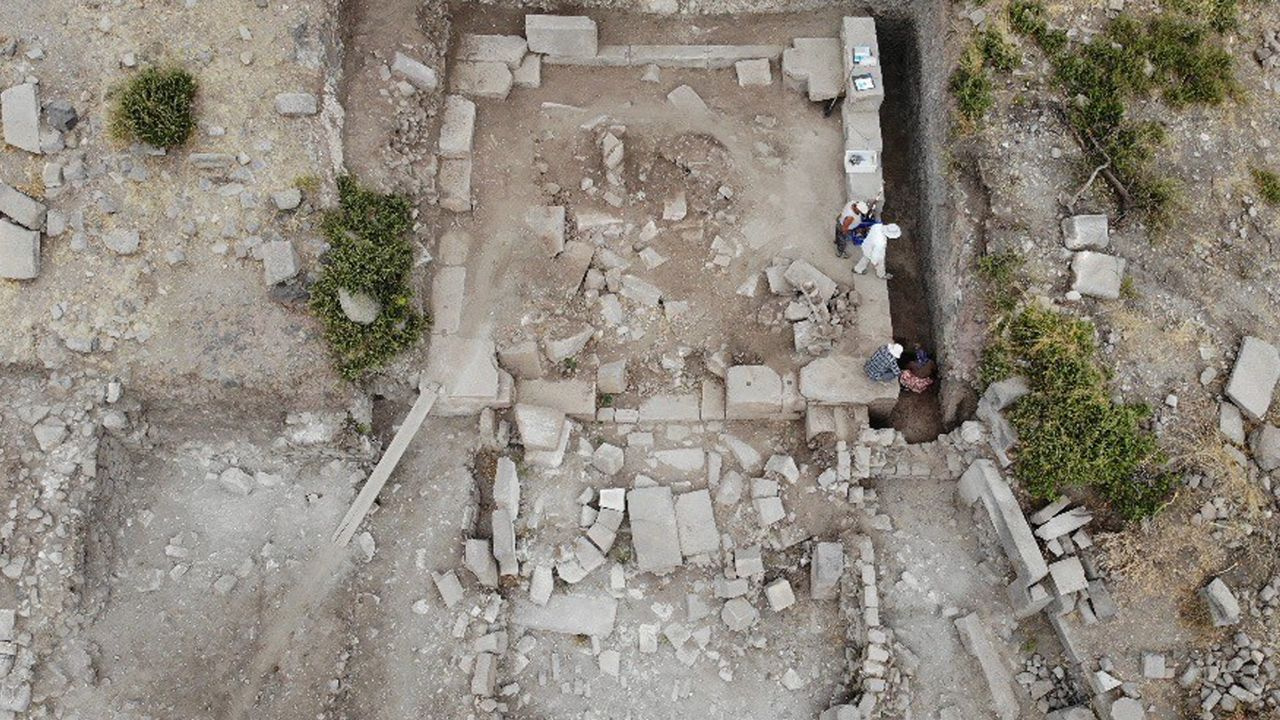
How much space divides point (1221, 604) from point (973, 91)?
5964 mm

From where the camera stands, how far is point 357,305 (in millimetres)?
9617

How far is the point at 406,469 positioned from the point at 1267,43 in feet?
36.7

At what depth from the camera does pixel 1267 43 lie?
1097cm

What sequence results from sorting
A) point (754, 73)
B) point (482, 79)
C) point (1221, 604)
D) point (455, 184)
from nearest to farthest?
point (1221, 604), point (455, 184), point (482, 79), point (754, 73)

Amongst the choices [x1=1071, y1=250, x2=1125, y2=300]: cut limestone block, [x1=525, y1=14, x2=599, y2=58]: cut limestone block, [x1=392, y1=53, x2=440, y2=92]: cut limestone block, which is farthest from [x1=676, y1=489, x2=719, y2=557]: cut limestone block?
[x1=525, y1=14, x2=599, y2=58]: cut limestone block

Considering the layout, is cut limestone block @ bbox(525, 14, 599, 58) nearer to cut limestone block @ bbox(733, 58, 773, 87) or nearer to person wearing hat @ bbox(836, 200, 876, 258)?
cut limestone block @ bbox(733, 58, 773, 87)

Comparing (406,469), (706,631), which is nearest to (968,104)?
(706,631)

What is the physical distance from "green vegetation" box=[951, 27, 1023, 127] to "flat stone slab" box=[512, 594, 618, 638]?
6.82 m

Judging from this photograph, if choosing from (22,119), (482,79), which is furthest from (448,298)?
(22,119)

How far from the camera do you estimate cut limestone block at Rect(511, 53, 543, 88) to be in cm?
1167

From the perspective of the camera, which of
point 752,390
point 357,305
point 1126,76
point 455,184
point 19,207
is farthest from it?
point 455,184

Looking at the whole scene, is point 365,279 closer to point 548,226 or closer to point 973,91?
point 548,226

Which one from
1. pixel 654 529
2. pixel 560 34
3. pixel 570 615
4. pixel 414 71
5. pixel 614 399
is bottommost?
pixel 570 615

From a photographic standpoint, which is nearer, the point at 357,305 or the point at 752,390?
the point at 357,305
